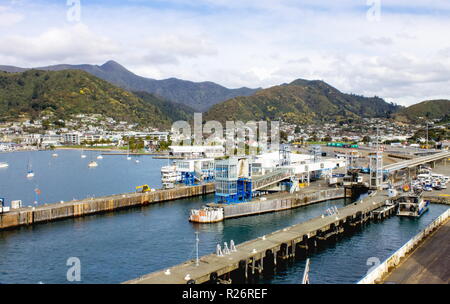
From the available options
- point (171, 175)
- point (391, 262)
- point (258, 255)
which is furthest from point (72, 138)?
point (391, 262)

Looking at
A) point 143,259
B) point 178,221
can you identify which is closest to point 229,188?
point 178,221

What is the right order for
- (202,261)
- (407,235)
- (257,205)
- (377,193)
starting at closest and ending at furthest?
(202,261) → (407,235) → (257,205) → (377,193)

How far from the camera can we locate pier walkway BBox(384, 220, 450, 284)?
2211 cm

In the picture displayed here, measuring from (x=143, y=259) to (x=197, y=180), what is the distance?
40.9 metres

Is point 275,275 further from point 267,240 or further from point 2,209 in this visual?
point 2,209

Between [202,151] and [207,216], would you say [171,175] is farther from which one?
[202,151]

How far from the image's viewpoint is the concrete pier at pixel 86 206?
41.2 metres

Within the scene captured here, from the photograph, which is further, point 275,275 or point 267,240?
point 267,240

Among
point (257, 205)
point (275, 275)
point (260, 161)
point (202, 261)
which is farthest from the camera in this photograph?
point (260, 161)

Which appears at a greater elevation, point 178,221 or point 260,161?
point 260,161

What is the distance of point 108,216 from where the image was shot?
156ft

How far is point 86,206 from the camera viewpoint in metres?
47.8

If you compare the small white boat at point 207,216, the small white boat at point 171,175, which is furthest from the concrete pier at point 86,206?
the small white boat at point 207,216

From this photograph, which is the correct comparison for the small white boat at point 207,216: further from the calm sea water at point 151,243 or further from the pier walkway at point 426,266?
the pier walkway at point 426,266
